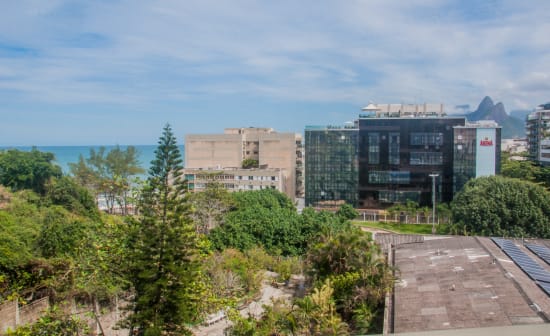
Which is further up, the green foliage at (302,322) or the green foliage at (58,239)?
the green foliage at (58,239)

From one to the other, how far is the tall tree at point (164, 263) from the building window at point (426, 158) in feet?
68.2

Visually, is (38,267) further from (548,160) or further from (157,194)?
(548,160)

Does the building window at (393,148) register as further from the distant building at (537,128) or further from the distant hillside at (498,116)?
the distant hillside at (498,116)

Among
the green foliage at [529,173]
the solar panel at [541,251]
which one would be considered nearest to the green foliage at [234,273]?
the solar panel at [541,251]

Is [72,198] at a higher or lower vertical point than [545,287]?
higher

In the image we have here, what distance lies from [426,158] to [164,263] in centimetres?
2148

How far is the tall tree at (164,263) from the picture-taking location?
5117 millimetres

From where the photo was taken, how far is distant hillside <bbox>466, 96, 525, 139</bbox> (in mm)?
89438

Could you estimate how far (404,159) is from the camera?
2473cm

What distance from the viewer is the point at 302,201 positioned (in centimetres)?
2995

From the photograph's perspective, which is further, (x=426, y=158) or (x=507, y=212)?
(x=426, y=158)

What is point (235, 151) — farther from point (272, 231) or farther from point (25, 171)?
point (272, 231)

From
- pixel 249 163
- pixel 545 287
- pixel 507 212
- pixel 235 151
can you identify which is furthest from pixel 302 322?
pixel 235 151

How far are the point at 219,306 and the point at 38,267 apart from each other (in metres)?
4.57
